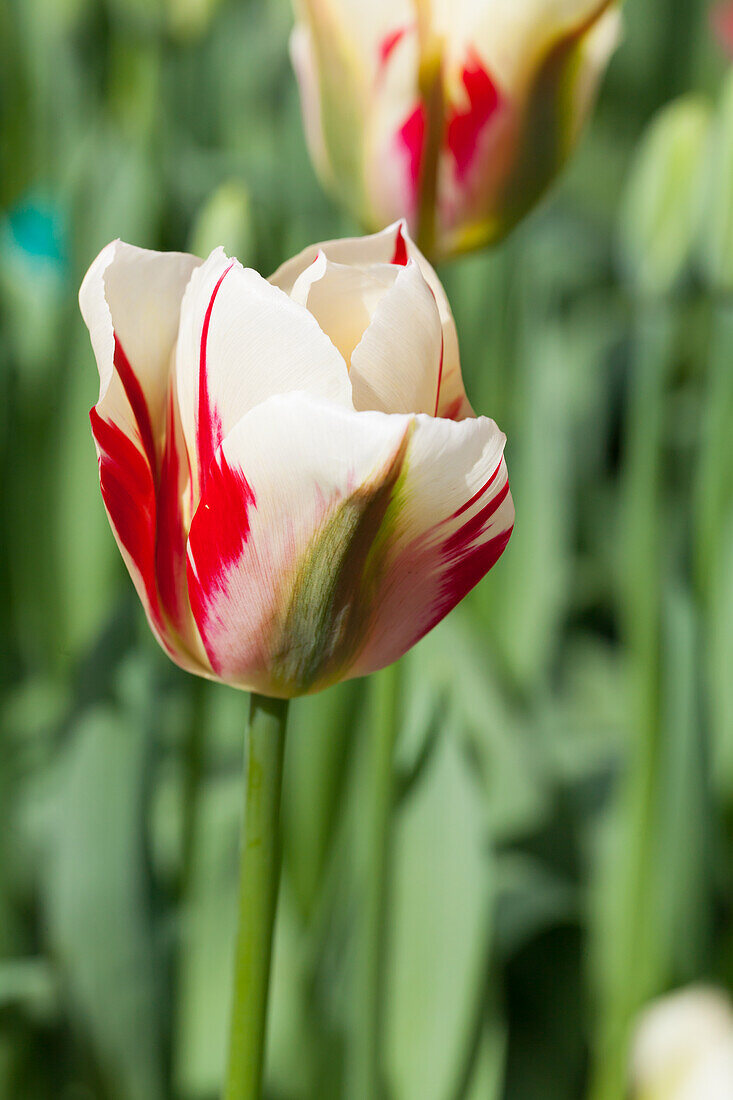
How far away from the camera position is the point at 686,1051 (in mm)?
401

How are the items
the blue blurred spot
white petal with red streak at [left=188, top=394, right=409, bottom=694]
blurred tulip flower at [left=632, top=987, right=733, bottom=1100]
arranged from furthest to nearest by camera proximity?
the blue blurred spot, blurred tulip flower at [left=632, top=987, right=733, bottom=1100], white petal with red streak at [left=188, top=394, right=409, bottom=694]

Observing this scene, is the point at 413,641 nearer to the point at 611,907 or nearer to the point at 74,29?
the point at 611,907

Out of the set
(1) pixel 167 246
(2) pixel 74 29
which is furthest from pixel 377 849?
(2) pixel 74 29

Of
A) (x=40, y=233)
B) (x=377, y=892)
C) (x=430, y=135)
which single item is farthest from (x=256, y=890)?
(x=40, y=233)

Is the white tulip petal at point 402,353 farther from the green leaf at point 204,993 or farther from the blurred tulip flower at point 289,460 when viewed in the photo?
the green leaf at point 204,993

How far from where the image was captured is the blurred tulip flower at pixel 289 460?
9.5 inches

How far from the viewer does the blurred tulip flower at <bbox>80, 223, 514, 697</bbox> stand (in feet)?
0.79

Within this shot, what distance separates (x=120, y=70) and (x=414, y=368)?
1.01 m

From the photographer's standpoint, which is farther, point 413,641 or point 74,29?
point 74,29

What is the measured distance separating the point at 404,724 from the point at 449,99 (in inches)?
12.7

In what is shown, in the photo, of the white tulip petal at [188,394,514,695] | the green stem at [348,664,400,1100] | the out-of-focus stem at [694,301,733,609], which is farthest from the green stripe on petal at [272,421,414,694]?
the out-of-focus stem at [694,301,733,609]

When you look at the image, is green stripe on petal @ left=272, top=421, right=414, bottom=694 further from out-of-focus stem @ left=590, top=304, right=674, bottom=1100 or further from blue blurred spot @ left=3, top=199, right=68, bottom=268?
blue blurred spot @ left=3, top=199, right=68, bottom=268

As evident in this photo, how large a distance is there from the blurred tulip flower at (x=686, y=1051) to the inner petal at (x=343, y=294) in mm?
251

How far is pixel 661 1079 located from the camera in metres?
0.40
